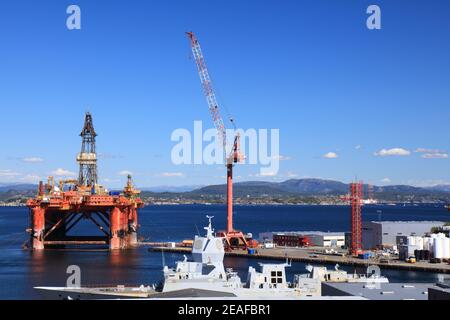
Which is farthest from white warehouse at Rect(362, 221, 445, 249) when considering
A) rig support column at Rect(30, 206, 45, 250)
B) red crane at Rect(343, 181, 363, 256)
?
rig support column at Rect(30, 206, 45, 250)

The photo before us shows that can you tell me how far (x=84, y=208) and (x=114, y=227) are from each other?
498 centimetres

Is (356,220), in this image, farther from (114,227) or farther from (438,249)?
(114,227)

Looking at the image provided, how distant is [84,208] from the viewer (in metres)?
90.1

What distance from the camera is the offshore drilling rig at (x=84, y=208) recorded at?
88938 millimetres

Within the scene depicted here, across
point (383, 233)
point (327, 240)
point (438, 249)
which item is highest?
point (383, 233)

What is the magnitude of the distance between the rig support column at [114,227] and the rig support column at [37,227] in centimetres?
889

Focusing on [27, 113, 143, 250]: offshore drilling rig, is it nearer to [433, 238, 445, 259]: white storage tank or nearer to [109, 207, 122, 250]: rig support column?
[109, 207, 122, 250]: rig support column

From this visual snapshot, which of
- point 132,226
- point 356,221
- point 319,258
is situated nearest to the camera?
point 319,258

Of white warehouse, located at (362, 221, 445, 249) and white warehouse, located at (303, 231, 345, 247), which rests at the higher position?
white warehouse, located at (362, 221, 445, 249)

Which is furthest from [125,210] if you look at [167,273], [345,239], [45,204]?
[167,273]

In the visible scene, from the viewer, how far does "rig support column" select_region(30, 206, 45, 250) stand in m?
88.1

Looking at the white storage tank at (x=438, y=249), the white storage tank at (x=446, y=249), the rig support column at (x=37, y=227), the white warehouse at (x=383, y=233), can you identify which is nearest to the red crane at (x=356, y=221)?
the white warehouse at (x=383, y=233)

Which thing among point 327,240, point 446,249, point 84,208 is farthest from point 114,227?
point 446,249
